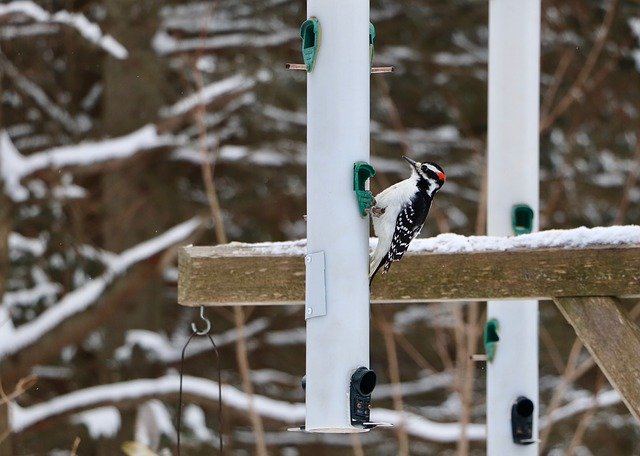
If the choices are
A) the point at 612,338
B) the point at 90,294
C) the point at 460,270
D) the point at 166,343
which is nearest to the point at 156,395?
the point at 90,294

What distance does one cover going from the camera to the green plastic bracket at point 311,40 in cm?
399

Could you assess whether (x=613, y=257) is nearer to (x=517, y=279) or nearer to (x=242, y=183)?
(x=517, y=279)

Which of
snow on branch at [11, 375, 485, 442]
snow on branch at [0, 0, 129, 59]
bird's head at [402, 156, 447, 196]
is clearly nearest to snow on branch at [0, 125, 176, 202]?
snow on branch at [0, 0, 129, 59]

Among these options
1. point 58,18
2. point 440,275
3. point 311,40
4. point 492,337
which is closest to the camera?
Result: point 311,40

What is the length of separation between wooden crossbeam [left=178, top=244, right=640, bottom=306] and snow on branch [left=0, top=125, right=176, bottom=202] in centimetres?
433

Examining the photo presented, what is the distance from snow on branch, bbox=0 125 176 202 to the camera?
8.47m

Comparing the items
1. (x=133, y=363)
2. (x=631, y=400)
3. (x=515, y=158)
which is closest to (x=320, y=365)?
(x=631, y=400)

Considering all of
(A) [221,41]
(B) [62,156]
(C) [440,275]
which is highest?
(A) [221,41]

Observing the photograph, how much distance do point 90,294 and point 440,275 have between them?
16.3 ft

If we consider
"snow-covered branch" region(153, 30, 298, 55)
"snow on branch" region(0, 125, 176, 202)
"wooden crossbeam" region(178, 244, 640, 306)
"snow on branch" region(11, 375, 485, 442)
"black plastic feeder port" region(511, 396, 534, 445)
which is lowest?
"snow on branch" region(11, 375, 485, 442)

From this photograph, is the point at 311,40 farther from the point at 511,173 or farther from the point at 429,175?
the point at 511,173

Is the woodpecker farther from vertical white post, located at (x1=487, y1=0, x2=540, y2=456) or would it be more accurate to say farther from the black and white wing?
vertical white post, located at (x1=487, y1=0, x2=540, y2=456)

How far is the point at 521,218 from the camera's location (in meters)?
5.20

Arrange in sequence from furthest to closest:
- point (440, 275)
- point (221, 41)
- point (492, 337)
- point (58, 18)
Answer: point (221, 41) < point (58, 18) < point (492, 337) < point (440, 275)
